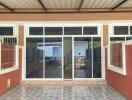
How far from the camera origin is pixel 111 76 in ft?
38.9

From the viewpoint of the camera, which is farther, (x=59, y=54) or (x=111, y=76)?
(x=59, y=54)

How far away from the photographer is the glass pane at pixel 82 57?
13.8 meters

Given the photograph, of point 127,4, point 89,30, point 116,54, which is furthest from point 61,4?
point 116,54

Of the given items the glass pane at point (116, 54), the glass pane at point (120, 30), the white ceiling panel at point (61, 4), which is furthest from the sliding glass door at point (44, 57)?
the glass pane at point (116, 54)

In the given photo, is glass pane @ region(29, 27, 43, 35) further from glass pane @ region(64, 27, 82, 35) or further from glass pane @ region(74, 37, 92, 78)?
glass pane @ region(74, 37, 92, 78)

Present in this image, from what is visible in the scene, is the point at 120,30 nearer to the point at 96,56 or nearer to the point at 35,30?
the point at 96,56

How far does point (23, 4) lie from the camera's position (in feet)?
38.6

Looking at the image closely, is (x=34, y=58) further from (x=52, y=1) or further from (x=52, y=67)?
(x=52, y=1)

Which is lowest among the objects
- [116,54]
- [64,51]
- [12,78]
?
[12,78]

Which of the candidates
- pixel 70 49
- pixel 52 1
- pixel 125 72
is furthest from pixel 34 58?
pixel 125 72

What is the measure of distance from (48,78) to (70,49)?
1.78 meters

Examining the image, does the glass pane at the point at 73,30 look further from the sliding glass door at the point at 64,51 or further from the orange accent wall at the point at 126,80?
the orange accent wall at the point at 126,80

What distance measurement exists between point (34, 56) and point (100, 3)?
440 cm

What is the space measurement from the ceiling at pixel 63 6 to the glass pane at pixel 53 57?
1.53 metres
